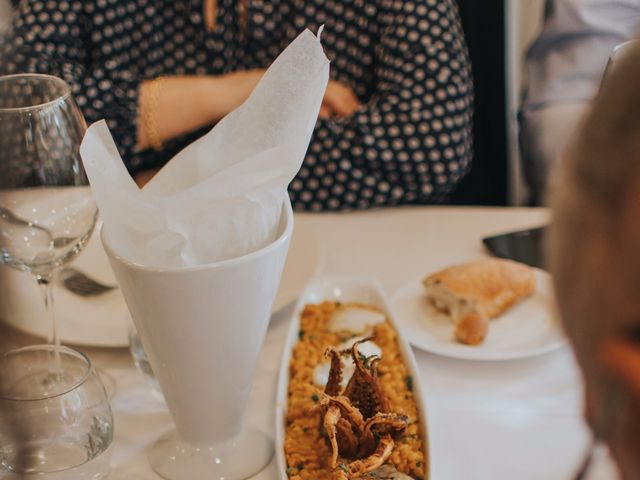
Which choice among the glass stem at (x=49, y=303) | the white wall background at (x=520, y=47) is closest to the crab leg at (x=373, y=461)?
the glass stem at (x=49, y=303)

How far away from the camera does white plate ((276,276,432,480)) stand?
0.64 metres

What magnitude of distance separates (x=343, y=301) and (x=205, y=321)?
299 millimetres

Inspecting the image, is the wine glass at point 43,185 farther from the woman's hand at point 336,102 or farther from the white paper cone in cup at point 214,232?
the woman's hand at point 336,102

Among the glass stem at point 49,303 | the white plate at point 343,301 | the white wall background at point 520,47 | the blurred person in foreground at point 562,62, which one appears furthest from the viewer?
the blurred person in foreground at point 562,62

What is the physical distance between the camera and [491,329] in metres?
0.84

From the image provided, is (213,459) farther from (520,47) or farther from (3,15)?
(520,47)

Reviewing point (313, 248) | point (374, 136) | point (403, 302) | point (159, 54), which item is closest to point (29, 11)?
point (159, 54)

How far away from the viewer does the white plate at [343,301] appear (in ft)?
2.09

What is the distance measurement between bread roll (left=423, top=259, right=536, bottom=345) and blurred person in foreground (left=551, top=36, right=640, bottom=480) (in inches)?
24.6

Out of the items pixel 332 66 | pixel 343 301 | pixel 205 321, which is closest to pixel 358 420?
pixel 205 321

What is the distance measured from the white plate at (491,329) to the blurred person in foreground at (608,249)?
1.96ft

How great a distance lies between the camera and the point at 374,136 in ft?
4.01

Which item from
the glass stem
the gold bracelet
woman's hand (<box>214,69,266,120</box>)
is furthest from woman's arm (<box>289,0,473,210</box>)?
the glass stem

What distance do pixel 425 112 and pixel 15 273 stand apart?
2.00 ft
